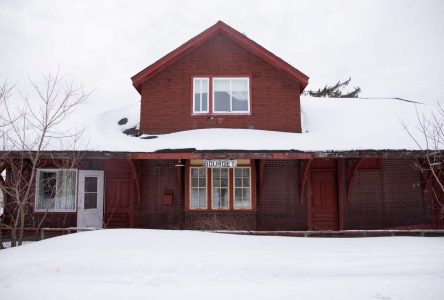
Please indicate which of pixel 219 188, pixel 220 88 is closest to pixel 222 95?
pixel 220 88

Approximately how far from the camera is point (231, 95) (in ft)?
40.0

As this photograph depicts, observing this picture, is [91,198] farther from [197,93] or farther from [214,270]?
[214,270]

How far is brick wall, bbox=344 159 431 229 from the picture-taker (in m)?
11.8

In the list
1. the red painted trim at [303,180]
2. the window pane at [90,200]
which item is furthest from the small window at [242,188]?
the window pane at [90,200]

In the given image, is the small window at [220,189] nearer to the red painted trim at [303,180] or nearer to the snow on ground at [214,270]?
the red painted trim at [303,180]

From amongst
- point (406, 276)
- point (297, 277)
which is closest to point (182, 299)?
point (297, 277)

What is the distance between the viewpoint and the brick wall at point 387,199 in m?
11.8

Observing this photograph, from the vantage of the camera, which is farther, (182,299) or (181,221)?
(181,221)

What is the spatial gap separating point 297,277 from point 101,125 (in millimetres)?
8653

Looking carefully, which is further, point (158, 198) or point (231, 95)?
point (231, 95)

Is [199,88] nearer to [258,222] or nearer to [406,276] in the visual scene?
[258,222]

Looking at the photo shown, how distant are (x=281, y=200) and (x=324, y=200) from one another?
1.43m

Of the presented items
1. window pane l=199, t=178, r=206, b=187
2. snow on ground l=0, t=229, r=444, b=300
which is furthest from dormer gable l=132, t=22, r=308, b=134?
snow on ground l=0, t=229, r=444, b=300

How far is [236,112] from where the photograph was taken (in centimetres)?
1204
